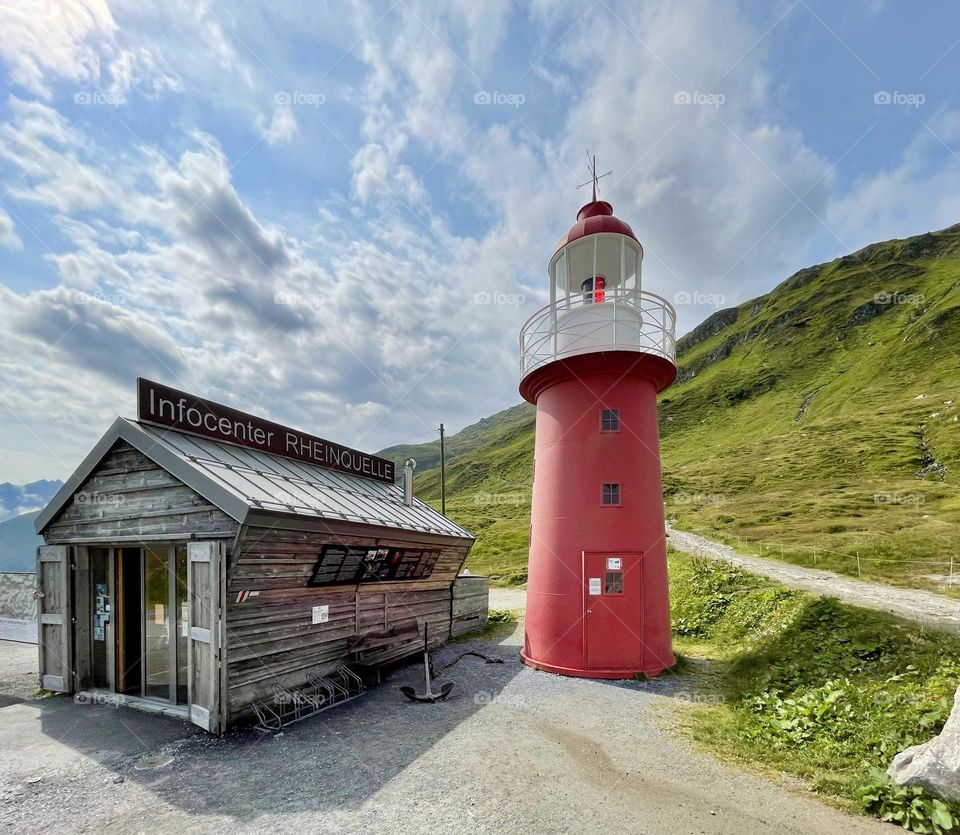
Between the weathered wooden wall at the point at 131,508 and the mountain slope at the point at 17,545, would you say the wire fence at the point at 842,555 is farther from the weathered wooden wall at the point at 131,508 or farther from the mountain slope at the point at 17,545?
the mountain slope at the point at 17,545

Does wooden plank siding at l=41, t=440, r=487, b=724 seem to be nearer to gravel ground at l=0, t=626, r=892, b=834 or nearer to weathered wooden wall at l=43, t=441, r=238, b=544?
weathered wooden wall at l=43, t=441, r=238, b=544

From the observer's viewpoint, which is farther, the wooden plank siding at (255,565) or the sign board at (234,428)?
the sign board at (234,428)

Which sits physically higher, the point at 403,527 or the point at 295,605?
the point at 403,527

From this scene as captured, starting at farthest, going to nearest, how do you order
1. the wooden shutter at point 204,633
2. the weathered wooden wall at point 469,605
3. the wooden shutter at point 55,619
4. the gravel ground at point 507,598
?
the gravel ground at point 507,598 < the weathered wooden wall at point 469,605 < the wooden shutter at point 55,619 < the wooden shutter at point 204,633

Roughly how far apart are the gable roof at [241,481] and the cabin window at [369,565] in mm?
694

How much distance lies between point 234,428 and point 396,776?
304 inches

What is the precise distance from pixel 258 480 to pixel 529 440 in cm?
12057

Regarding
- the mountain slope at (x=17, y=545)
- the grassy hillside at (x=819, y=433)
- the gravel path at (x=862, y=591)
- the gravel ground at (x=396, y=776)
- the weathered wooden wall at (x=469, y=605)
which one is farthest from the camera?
the mountain slope at (x=17, y=545)

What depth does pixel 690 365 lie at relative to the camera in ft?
443

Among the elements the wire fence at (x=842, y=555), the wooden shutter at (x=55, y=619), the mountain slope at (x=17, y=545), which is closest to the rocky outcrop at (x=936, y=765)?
the wooden shutter at (x=55, y=619)

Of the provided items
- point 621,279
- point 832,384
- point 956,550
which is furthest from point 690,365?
point 621,279

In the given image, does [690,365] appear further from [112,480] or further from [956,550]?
[112,480]

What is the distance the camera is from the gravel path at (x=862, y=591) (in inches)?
447

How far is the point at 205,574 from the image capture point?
26.3ft
